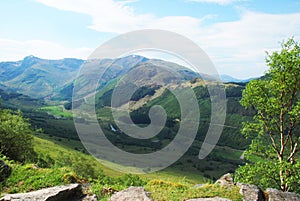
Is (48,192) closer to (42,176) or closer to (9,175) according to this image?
(42,176)

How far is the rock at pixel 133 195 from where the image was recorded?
1439 cm

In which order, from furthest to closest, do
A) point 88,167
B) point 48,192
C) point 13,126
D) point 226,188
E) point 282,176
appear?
point 88,167 → point 13,126 → point 282,176 → point 226,188 → point 48,192

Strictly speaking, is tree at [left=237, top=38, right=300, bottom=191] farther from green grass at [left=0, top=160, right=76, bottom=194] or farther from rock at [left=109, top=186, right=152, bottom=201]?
green grass at [left=0, top=160, right=76, bottom=194]

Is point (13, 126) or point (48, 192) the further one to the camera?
point (13, 126)

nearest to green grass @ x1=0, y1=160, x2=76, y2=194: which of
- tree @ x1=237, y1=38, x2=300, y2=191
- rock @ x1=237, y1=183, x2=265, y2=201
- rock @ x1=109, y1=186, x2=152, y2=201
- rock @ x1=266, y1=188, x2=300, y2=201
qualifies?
rock @ x1=109, y1=186, x2=152, y2=201

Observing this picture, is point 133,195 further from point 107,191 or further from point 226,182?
point 226,182

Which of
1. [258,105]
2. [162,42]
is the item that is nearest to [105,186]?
[258,105]

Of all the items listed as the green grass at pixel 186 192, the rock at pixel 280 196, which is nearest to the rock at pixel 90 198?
the green grass at pixel 186 192

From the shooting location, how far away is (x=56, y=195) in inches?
555

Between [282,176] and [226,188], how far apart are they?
413 inches

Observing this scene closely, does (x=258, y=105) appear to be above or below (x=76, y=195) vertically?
above

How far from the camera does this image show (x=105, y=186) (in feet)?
56.2

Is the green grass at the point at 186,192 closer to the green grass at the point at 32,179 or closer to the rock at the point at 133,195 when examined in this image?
the rock at the point at 133,195

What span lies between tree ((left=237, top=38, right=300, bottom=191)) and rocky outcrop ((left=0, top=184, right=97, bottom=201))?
1677 centimetres
